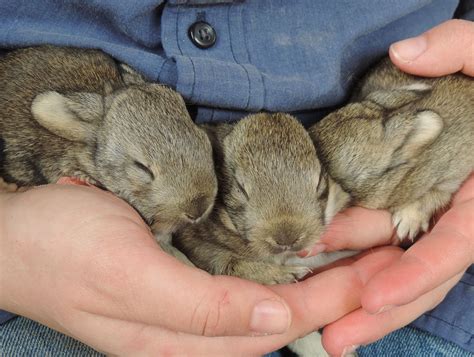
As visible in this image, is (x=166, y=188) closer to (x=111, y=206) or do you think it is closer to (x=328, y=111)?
(x=111, y=206)

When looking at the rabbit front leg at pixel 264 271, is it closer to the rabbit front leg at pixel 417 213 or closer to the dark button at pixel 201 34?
the rabbit front leg at pixel 417 213

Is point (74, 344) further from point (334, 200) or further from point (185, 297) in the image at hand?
point (334, 200)

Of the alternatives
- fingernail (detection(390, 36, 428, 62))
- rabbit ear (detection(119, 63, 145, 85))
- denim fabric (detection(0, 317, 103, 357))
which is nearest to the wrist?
denim fabric (detection(0, 317, 103, 357))

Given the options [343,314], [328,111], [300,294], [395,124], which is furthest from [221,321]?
[328,111]

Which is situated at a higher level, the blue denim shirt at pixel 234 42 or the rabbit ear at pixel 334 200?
the blue denim shirt at pixel 234 42

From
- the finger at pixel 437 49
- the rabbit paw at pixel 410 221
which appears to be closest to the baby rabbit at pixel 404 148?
the rabbit paw at pixel 410 221

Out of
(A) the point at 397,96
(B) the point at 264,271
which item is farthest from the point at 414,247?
(A) the point at 397,96

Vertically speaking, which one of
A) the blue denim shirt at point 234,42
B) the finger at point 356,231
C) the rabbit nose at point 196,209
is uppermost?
the blue denim shirt at point 234,42
